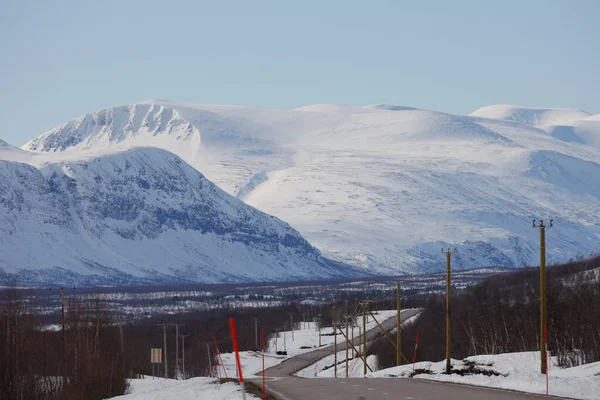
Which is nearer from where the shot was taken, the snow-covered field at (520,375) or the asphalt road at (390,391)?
the asphalt road at (390,391)

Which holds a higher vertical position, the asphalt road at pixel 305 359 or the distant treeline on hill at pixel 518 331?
the distant treeline on hill at pixel 518 331

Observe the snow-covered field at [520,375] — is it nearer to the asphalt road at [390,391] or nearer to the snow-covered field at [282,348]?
the asphalt road at [390,391]

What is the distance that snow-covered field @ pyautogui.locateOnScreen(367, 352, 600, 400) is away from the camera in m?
39.7

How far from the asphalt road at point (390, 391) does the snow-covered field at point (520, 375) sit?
1.28 meters

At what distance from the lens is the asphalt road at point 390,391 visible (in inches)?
1510

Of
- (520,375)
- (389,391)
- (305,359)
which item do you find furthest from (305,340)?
(389,391)

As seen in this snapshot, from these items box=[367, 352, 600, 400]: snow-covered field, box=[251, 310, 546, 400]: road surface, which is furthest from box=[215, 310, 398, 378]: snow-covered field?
box=[251, 310, 546, 400]: road surface

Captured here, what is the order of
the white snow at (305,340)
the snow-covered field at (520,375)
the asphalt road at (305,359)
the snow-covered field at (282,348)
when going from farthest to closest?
the white snow at (305,340) → the snow-covered field at (282,348) → the asphalt road at (305,359) → the snow-covered field at (520,375)

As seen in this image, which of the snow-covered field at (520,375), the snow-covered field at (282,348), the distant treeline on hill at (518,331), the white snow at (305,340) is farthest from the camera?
the white snow at (305,340)

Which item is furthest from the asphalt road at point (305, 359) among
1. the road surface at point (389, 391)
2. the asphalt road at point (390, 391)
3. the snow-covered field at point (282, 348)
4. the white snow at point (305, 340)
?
the asphalt road at point (390, 391)

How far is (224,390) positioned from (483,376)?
452 inches

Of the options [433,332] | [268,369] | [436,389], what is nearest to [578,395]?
[436,389]

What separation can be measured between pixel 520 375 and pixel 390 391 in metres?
8.36

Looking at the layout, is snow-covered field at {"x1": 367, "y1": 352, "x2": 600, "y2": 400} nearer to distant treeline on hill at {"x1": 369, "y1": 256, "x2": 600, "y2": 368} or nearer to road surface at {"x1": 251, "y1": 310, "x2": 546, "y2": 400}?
road surface at {"x1": 251, "y1": 310, "x2": 546, "y2": 400}
